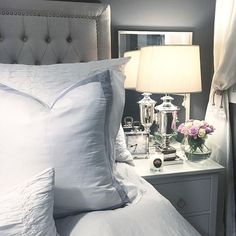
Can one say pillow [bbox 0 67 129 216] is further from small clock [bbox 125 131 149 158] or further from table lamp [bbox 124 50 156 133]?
table lamp [bbox 124 50 156 133]

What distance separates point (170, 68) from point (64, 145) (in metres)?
0.83

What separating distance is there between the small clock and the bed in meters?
0.48

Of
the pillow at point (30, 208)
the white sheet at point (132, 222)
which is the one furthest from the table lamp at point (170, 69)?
the pillow at point (30, 208)

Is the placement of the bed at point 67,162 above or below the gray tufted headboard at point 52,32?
below

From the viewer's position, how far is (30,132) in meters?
0.96

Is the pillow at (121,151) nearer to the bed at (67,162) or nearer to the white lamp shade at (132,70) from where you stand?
the bed at (67,162)

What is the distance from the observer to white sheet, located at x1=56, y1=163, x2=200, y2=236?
35.8 inches

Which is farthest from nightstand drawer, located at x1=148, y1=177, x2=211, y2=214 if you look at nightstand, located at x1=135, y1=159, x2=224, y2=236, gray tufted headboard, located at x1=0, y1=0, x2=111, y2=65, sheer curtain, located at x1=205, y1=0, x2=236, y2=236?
gray tufted headboard, located at x1=0, y1=0, x2=111, y2=65

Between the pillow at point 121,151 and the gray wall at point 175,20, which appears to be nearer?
the pillow at point 121,151

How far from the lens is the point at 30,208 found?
792mm

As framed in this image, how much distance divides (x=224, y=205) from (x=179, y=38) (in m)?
1.17

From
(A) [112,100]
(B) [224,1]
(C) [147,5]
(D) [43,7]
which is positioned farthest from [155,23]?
(A) [112,100]

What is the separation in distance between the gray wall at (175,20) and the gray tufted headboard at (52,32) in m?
0.20

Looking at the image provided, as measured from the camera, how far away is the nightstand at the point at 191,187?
1600 millimetres
